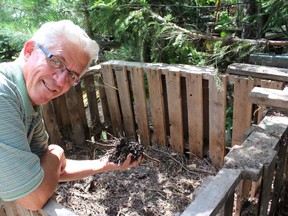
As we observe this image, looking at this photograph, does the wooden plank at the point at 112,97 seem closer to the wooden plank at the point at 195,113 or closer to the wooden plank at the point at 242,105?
the wooden plank at the point at 195,113

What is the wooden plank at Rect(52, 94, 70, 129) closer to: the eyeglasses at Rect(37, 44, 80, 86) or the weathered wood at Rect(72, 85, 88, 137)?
the weathered wood at Rect(72, 85, 88, 137)

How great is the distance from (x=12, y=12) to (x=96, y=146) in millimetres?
1928

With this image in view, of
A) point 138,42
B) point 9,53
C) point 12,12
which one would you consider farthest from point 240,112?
Result: point 9,53

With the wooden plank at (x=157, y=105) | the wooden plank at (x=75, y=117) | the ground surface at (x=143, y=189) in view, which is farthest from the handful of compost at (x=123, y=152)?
the wooden plank at (x=75, y=117)

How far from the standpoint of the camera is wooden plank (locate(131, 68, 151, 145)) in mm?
3506

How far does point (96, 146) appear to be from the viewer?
3926mm

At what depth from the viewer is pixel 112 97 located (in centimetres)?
394

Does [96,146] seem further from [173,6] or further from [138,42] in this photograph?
[173,6]

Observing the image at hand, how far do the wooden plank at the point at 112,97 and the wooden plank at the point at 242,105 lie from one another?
1611mm

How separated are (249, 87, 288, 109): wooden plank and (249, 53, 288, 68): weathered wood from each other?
893 millimetres

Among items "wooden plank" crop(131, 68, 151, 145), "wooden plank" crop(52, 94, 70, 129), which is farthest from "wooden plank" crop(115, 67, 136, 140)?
"wooden plank" crop(52, 94, 70, 129)

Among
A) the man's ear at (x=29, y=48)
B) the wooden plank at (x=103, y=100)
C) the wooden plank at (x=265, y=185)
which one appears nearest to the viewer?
the man's ear at (x=29, y=48)

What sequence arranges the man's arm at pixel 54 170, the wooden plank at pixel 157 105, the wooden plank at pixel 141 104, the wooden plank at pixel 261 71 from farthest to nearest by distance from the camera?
the wooden plank at pixel 141 104 < the wooden plank at pixel 157 105 < the wooden plank at pixel 261 71 < the man's arm at pixel 54 170

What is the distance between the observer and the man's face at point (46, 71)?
1.45 meters
